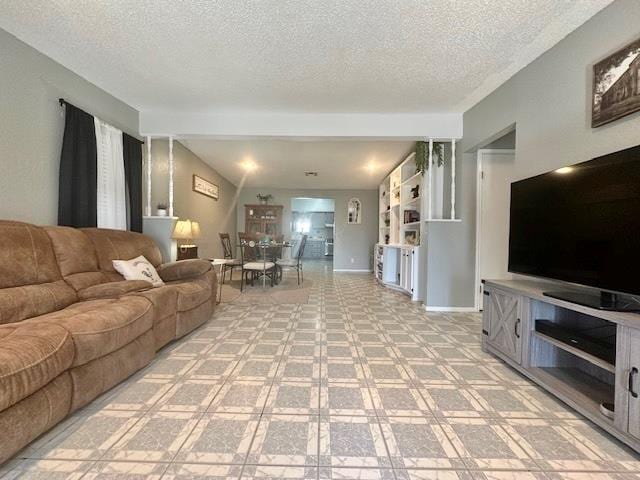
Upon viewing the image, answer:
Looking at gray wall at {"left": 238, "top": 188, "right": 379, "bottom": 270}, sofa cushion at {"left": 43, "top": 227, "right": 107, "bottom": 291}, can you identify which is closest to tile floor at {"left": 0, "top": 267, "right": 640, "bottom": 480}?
sofa cushion at {"left": 43, "top": 227, "right": 107, "bottom": 291}

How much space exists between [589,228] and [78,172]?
159 inches

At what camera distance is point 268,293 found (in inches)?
192

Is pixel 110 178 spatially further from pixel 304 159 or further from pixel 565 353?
pixel 565 353

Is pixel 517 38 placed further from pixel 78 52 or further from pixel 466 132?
pixel 78 52

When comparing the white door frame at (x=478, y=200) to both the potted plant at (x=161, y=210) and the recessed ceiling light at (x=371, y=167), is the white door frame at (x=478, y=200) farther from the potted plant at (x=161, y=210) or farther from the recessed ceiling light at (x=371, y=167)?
the potted plant at (x=161, y=210)

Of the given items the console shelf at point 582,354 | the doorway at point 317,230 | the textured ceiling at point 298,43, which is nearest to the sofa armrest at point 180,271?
the textured ceiling at point 298,43

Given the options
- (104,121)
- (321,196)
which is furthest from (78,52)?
(321,196)

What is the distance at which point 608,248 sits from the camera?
154 cm

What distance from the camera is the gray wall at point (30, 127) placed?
221cm

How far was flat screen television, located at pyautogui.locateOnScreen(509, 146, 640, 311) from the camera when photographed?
A: 1.44 m

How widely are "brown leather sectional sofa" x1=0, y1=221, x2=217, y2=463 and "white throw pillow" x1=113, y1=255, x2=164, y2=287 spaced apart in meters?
0.07

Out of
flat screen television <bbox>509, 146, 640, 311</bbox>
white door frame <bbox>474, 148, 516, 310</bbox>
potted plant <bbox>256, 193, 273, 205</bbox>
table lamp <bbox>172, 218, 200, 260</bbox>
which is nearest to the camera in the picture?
flat screen television <bbox>509, 146, 640, 311</bbox>

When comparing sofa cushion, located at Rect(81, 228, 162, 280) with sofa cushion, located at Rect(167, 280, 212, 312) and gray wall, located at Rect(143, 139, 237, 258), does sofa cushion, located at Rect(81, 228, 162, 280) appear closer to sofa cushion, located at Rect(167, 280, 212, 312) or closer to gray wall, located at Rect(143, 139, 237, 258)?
sofa cushion, located at Rect(167, 280, 212, 312)

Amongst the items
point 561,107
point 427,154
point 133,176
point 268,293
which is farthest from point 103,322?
point 427,154
